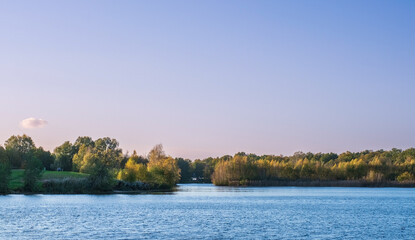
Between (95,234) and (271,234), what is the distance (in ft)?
46.1

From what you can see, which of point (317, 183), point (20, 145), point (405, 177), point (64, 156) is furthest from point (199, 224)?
point (20, 145)

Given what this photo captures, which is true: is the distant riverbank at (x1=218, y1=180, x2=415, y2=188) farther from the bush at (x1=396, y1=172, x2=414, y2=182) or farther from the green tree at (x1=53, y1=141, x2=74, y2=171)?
the green tree at (x1=53, y1=141, x2=74, y2=171)

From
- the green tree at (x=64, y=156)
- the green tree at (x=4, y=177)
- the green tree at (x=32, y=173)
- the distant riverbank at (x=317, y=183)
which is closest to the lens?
the green tree at (x=4, y=177)

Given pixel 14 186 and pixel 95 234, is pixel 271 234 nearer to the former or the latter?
pixel 95 234

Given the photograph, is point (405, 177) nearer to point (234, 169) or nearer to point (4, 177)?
point (234, 169)

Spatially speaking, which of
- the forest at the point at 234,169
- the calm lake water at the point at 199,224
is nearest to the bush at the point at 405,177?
the forest at the point at 234,169

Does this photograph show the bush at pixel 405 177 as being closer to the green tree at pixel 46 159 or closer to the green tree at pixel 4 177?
the green tree at pixel 46 159

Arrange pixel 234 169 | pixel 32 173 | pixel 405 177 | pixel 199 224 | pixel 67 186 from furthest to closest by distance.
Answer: pixel 234 169, pixel 405 177, pixel 67 186, pixel 32 173, pixel 199 224

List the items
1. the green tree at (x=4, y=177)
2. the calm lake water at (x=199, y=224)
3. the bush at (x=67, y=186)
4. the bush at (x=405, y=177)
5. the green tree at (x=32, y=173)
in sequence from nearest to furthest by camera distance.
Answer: the calm lake water at (x=199, y=224) → the green tree at (x=4, y=177) → the green tree at (x=32, y=173) → the bush at (x=67, y=186) → the bush at (x=405, y=177)

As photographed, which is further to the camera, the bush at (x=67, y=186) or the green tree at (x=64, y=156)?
the green tree at (x=64, y=156)

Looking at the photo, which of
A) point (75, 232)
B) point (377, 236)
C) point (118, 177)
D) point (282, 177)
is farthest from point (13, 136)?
point (377, 236)

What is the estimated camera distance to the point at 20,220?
48188 mm

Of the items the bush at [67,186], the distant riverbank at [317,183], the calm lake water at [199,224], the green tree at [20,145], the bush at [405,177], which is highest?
the green tree at [20,145]

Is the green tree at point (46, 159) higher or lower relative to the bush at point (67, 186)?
higher
